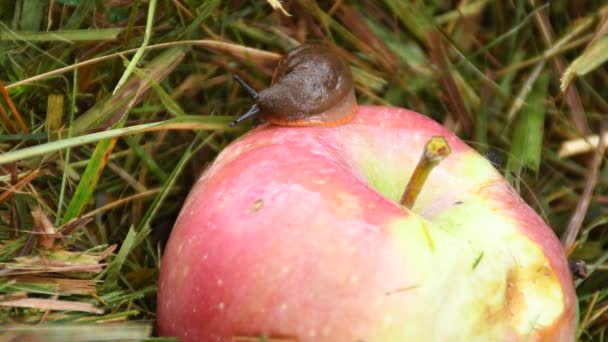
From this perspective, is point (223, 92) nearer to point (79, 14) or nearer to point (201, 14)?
point (201, 14)

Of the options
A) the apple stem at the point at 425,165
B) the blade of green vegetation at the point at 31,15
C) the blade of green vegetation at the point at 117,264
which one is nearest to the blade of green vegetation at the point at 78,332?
the blade of green vegetation at the point at 117,264

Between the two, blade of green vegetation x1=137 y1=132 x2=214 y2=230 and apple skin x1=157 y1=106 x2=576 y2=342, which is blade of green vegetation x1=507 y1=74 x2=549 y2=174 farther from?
blade of green vegetation x1=137 y1=132 x2=214 y2=230

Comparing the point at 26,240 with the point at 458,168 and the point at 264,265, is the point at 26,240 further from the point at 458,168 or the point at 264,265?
the point at 458,168

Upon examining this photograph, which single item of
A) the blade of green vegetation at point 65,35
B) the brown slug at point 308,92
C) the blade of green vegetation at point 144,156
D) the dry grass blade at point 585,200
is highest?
the blade of green vegetation at point 65,35

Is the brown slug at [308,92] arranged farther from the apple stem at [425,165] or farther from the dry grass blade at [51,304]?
the dry grass blade at [51,304]

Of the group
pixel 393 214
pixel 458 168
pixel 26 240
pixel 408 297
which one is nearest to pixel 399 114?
pixel 458 168

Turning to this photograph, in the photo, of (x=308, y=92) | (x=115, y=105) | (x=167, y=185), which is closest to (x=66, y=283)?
(x=167, y=185)
